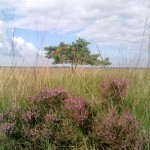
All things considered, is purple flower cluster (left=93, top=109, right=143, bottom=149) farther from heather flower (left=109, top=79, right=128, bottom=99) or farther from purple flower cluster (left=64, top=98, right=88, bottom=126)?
heather flower (left=109, top=79, right=128, bottom=99)

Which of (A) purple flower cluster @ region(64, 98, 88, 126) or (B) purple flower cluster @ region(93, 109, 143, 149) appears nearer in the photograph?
(B) purple flower cluster @ region(93, 109, 143, 149)

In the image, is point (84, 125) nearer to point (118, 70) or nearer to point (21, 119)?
point (21, 119)

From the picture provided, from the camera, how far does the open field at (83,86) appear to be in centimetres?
358

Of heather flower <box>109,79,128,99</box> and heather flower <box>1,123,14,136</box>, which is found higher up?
heather flower <box>109,79,128,99</box>

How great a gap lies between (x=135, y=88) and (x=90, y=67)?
2.55 metres

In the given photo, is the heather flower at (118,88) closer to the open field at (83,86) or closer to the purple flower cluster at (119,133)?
the open field at (83,86)

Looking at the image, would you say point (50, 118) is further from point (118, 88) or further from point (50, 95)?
point (118, 88)

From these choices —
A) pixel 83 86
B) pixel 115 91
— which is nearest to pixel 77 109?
pixel 115 91

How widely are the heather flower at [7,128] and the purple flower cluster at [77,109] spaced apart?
0.57 meters

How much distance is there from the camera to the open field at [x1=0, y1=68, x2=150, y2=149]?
358cm

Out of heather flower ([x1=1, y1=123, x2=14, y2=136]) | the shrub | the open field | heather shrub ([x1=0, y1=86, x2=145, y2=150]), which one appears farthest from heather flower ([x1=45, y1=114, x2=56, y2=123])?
the shrub

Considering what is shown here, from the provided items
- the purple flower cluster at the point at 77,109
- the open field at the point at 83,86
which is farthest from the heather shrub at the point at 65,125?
the open field at the point at 83,86

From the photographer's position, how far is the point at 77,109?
124 inches

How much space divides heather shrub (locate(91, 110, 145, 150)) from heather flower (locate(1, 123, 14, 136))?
0.86 m
